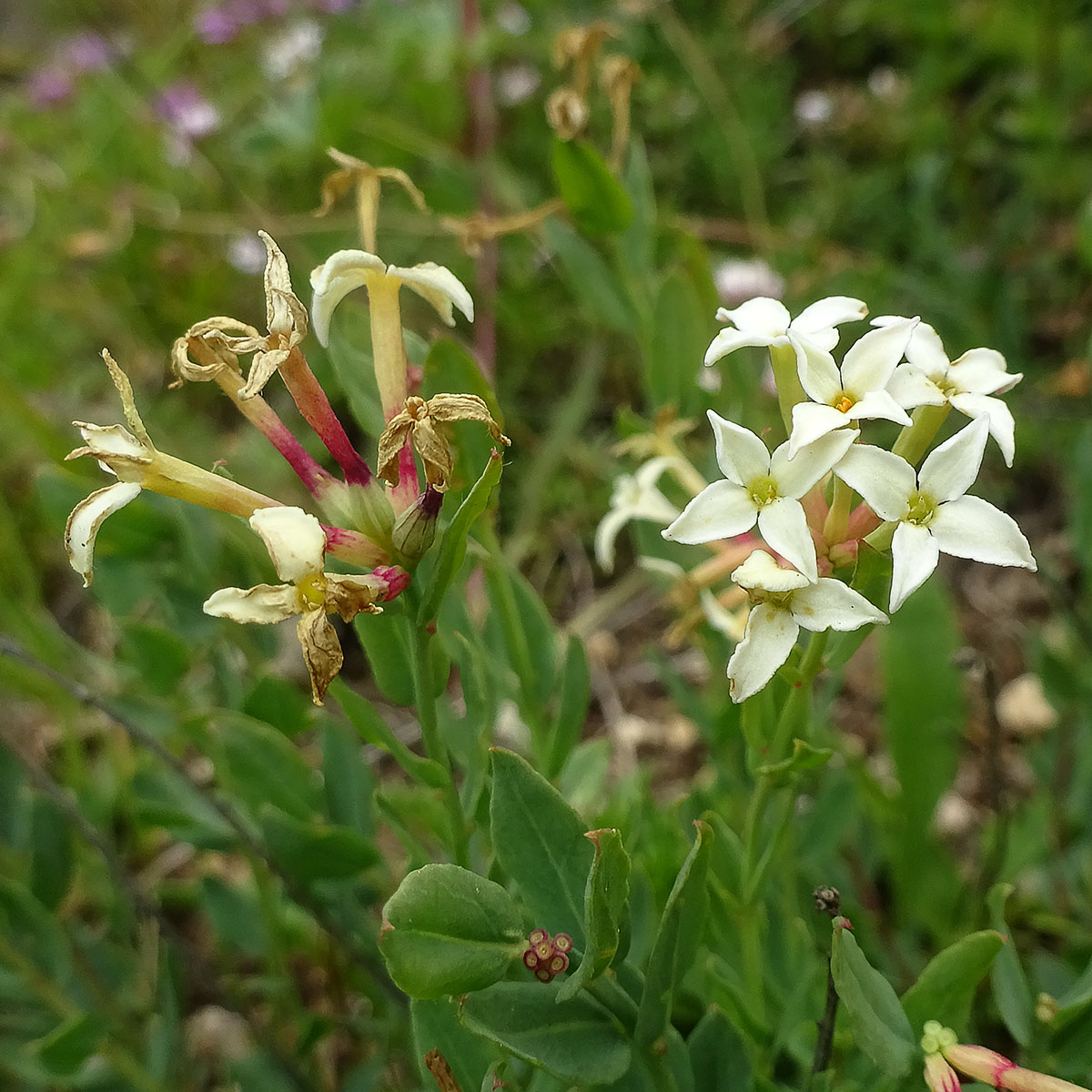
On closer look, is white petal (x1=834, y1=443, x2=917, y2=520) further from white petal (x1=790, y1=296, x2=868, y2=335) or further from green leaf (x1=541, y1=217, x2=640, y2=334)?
green leaf (x1=541, y1=217, x2=640, y2=334)

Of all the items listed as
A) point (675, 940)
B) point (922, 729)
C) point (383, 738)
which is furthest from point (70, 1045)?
point (922, 729)

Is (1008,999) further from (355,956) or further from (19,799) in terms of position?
(19,799)

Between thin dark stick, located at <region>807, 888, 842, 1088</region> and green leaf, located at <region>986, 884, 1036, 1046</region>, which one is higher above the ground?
thin dark stick, located at <region>807, 888, 842, 1088</region>

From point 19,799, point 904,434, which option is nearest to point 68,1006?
point 19,799

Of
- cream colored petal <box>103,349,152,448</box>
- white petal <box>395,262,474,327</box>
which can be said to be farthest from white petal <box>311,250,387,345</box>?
cream colored petal <box>103,349,152,448</box>

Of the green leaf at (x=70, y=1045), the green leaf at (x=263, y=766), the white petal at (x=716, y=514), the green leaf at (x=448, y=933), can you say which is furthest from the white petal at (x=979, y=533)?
the green leaf at (x=70, y=1045)

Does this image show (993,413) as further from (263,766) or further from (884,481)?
(263,766)
